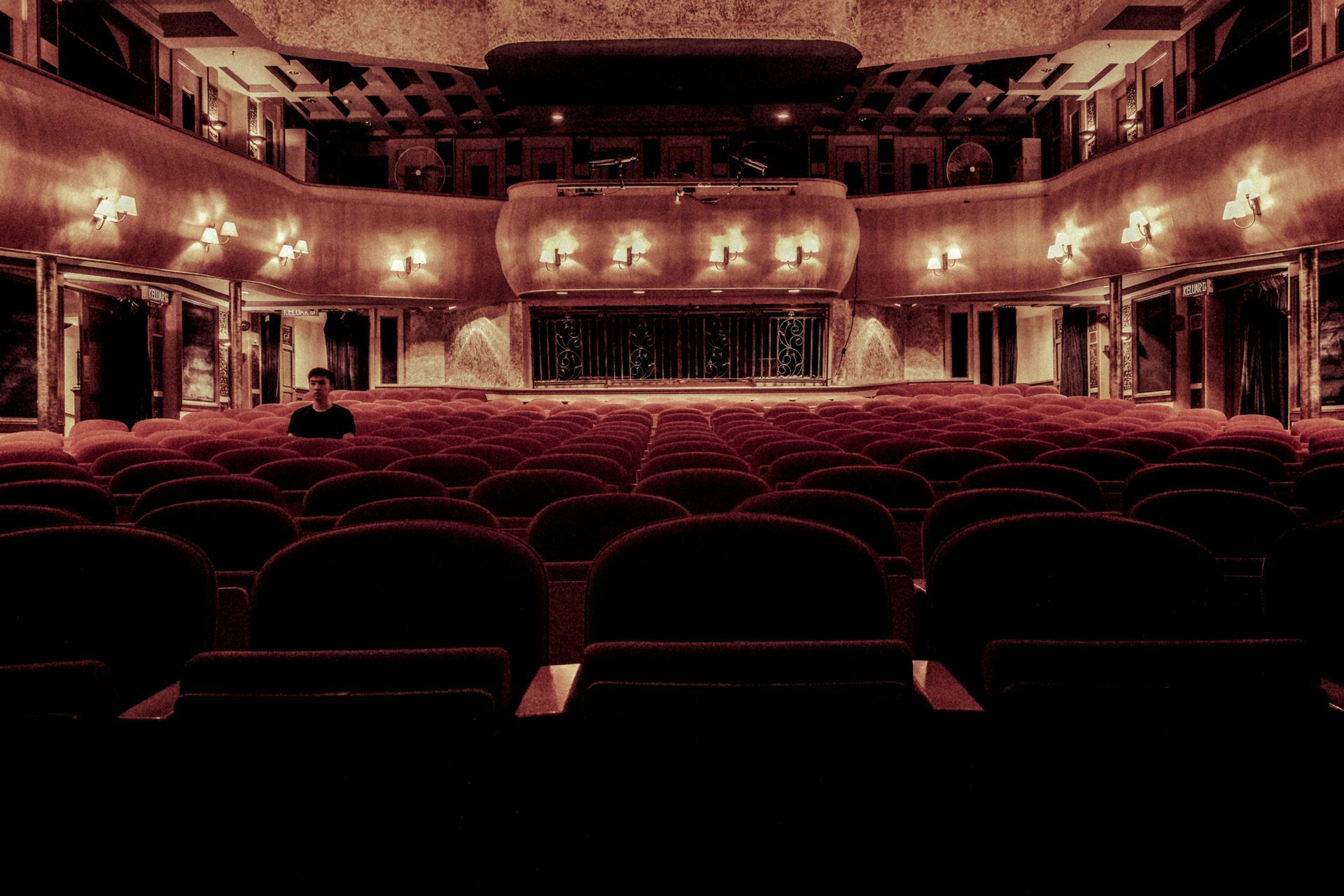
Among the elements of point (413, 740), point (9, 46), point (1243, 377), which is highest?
point (9, 46)

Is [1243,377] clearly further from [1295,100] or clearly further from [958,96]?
[958,96]

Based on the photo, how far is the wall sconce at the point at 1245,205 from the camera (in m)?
11.6

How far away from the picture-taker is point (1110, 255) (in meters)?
15.4

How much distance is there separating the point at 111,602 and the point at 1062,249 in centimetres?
1727

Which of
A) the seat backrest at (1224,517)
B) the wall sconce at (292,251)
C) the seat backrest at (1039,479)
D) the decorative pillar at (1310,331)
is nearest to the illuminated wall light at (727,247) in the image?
the wall sconce at (292,251)

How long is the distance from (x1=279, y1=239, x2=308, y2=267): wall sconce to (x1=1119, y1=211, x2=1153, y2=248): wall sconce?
552 inches

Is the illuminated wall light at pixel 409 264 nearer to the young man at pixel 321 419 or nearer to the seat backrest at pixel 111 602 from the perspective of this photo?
the young man at pixel 321 419

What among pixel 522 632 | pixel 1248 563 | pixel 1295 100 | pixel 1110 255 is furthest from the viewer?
pixel 1110 255

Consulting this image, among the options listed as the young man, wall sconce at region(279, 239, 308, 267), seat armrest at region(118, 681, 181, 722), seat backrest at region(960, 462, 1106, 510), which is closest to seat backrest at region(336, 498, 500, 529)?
seat armrest at region(118, 681, 181, 722)

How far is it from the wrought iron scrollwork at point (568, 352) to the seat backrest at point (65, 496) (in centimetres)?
1655

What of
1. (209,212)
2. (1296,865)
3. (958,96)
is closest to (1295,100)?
(958,96)

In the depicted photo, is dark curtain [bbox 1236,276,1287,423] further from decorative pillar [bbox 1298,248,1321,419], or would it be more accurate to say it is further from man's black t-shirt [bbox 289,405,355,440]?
man's black t-shirt [bbox 289,405,355,440]

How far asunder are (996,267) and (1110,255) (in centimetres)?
295

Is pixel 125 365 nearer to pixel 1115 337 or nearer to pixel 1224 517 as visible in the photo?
pixel 1224 517
